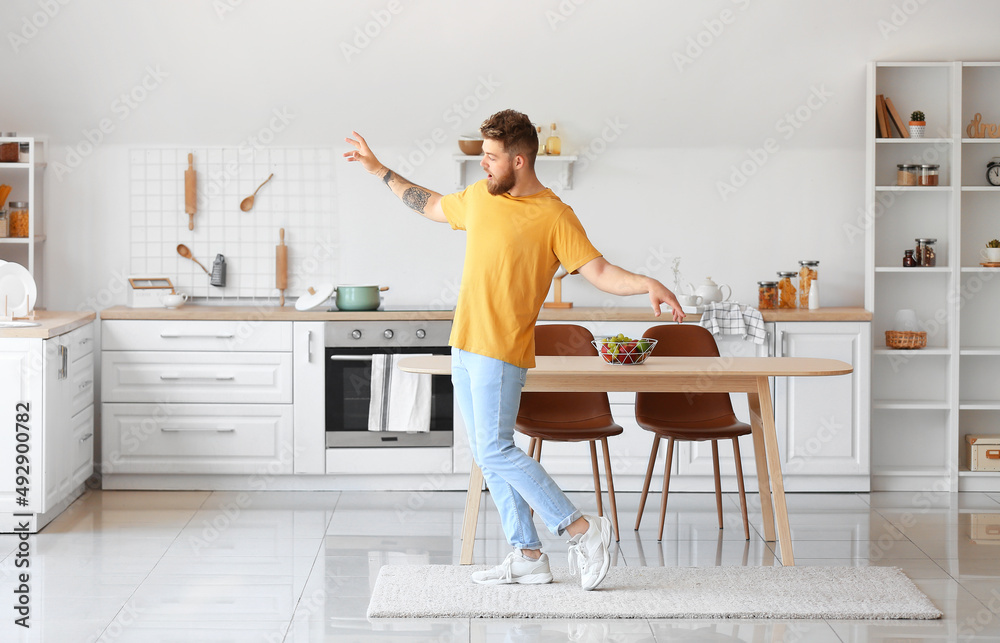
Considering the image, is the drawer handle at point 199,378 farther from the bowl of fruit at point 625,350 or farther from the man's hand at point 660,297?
the man's hand at point 660,297

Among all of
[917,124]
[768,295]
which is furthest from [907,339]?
[917,124]

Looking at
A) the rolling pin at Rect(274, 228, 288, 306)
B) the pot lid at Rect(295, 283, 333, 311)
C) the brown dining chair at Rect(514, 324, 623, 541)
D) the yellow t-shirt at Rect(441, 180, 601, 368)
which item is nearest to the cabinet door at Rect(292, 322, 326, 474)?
the pot lid at Rect(295, 283, 333, 311)

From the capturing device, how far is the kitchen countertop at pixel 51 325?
3.79 meters

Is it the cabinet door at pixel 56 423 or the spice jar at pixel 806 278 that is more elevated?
the spice jar at pixel 806 278

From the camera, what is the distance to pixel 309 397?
4496mm

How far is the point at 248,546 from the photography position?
12.0 feet

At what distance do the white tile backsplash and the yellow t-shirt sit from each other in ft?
7.37

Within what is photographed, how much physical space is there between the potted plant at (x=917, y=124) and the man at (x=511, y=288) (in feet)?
8.19

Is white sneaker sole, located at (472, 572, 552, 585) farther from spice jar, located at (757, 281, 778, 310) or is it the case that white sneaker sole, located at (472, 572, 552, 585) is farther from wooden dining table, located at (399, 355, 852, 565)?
spice jar, located at (757, 281, 778, 310)

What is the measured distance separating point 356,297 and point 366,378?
387mm

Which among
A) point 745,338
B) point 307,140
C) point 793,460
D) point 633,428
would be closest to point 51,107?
point 307,140

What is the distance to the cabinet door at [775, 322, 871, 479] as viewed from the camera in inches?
177

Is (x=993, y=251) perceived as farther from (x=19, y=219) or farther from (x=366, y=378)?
(x=19, y=219)

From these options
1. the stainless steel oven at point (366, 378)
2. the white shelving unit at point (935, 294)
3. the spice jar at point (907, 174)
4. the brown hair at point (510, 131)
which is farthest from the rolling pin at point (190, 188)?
the spice jar at point (907, 174)
